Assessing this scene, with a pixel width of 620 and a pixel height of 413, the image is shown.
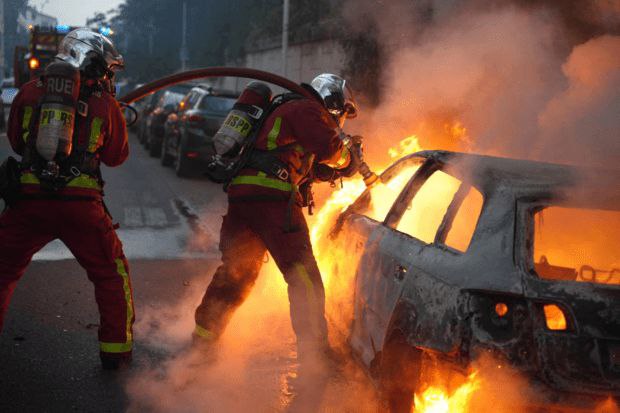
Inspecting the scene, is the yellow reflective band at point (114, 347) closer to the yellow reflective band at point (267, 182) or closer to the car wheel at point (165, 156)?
the yellow reflective band at point (267, 182)

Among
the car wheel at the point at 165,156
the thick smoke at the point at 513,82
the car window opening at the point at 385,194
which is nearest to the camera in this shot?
the car window opening at the point at 385,194

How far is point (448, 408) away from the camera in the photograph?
11.2ft

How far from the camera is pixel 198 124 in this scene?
14.9 meters

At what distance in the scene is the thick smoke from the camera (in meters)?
6.73

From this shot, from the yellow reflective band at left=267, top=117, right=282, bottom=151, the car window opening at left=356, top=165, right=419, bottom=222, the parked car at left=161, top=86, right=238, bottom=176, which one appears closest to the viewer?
the yellow reflective band at left=267, top=117, right=282, bottom=151

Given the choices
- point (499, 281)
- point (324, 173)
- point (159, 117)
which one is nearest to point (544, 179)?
point (499, 281)

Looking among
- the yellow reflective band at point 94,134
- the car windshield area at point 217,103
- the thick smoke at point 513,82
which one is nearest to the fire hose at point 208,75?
the yellow reflective band at point 94,134

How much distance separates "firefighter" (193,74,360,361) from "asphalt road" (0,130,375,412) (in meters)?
0.27

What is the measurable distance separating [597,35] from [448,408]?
691 centimetres

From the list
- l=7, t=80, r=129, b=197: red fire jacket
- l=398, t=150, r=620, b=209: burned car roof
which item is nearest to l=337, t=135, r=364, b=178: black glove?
l=398, t=150, r=620, b=209: burned car roof

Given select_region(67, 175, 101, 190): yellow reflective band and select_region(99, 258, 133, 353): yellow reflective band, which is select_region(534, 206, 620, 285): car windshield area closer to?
select_region(99, 258, 133, 353): yellow reflective band

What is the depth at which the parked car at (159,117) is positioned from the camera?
18891 millimetres

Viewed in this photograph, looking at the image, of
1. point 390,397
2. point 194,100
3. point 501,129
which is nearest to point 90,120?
point 390,397

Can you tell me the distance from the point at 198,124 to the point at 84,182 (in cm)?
1067
